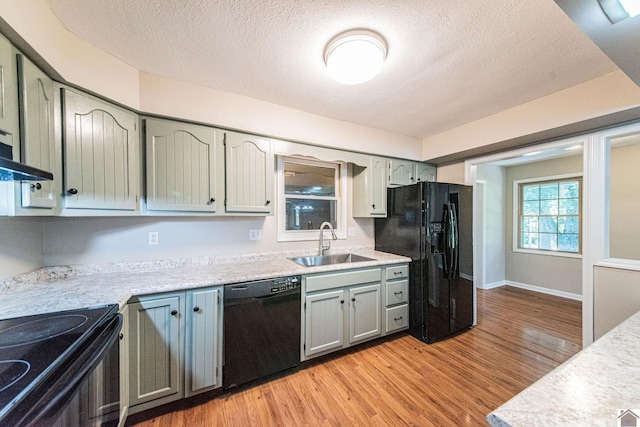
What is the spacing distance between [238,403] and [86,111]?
224cm

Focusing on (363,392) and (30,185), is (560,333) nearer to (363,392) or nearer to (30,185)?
(363,392)

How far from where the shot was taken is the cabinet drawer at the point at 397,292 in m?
2.57

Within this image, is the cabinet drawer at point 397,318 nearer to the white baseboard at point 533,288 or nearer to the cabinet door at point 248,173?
the cabinet door at point 248,173

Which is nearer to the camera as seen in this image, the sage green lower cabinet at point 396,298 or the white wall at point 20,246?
the white wall at point 20,246

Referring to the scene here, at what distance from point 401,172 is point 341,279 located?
1.70 m

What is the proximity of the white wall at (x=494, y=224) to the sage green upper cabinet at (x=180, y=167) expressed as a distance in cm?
447

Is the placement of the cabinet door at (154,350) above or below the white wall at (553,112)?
below

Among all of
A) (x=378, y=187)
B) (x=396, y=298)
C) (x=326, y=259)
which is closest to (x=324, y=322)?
(x=326, y=259)

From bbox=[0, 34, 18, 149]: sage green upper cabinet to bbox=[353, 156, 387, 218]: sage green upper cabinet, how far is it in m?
2.69

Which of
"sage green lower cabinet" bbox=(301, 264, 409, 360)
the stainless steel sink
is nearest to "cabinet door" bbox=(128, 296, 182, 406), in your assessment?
"sage green lower cabinet" bbox=(301, 264, 409, 360)

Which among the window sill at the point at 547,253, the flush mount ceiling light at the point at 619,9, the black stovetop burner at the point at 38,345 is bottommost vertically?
the window sill at the point at 547,253

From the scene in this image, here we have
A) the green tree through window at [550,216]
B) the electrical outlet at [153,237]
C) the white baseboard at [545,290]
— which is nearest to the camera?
the electrical outlet at [153,237]

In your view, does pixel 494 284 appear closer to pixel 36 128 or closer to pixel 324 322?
pixel 324 322

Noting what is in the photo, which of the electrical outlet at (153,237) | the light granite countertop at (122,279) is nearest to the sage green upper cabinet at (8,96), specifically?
the light granite countertop at (122,279)
